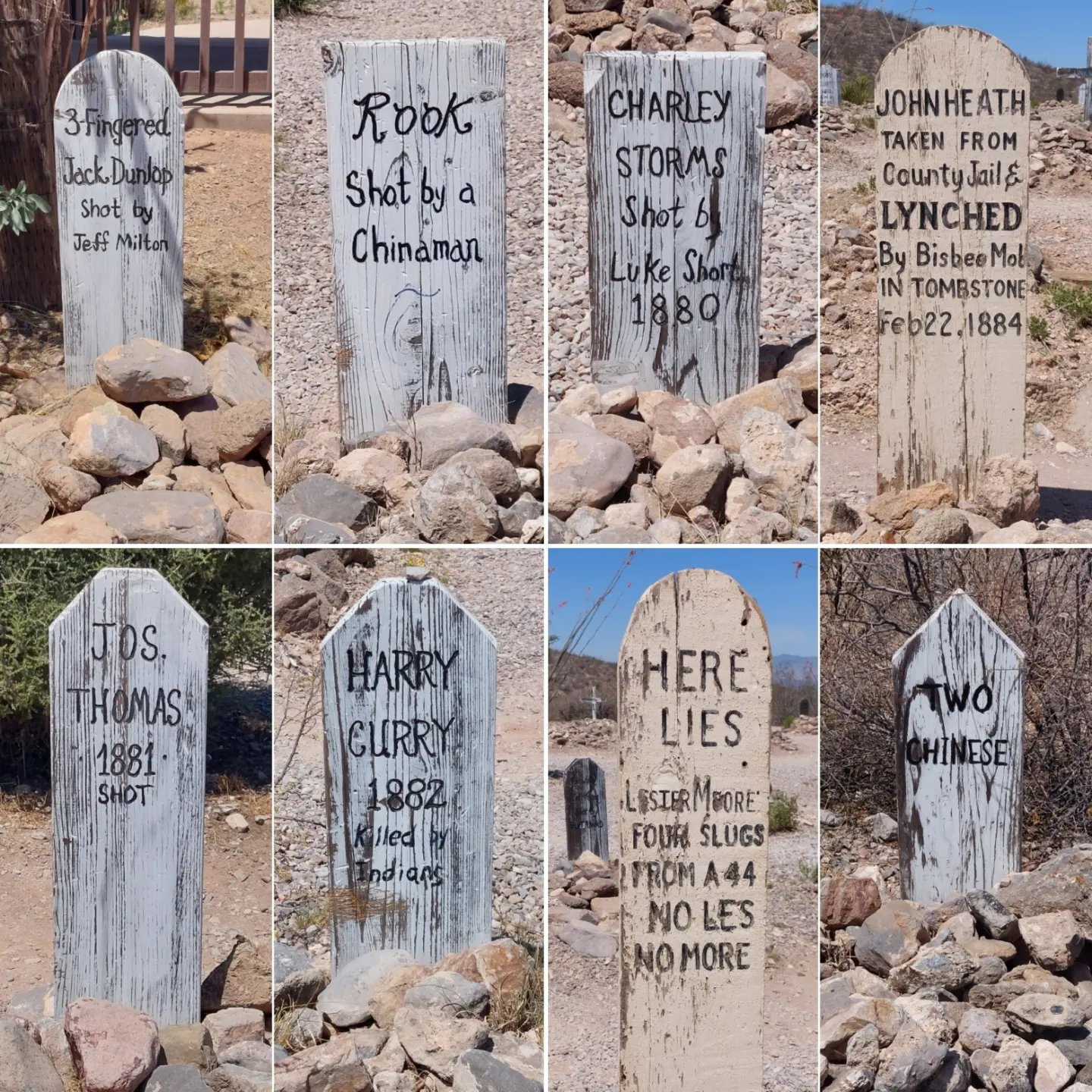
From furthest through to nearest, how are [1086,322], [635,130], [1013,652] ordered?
[1086,322] → [635,130] → [1013,652]

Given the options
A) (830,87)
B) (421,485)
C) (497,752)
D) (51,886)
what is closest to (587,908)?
(497,752)

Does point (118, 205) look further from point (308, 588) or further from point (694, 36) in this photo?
point (694, 36)

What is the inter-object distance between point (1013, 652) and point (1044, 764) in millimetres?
1669

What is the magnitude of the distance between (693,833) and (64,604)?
396cm

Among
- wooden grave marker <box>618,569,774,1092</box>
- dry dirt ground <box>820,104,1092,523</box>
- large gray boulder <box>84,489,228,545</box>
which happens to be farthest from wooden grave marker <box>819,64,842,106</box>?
wooden grave marker <box>618,569,774,1092</box>

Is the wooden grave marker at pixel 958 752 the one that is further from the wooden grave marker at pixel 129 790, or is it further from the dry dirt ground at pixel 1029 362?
the wooden grave marker at pixel 129 790

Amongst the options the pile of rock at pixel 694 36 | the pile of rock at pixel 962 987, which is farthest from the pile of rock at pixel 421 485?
the pile of rock at pixel 694 36

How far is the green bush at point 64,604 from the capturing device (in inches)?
232

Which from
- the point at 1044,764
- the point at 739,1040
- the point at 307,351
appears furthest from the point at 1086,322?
the point at 739,1040

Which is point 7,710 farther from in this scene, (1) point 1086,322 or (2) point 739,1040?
(1) point 1086,322

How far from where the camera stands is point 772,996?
499 cm

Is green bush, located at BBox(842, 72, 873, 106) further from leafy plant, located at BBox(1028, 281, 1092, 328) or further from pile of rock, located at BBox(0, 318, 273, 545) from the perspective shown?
pile of rock, located at BBox(0, 318, 273, 545)

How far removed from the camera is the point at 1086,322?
293 inches

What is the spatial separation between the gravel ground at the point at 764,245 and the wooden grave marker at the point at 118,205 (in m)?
1.72
